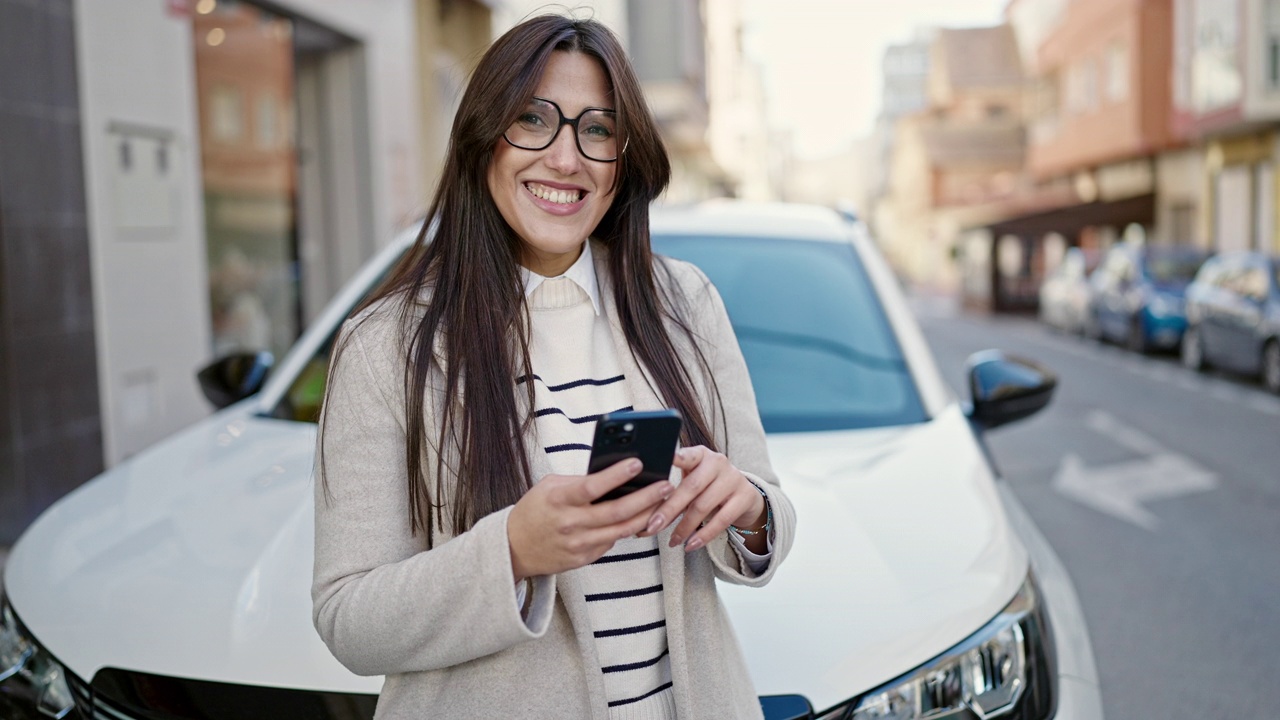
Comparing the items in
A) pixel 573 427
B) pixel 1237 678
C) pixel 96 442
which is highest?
pixel 573 427

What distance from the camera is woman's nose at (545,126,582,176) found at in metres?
1.56

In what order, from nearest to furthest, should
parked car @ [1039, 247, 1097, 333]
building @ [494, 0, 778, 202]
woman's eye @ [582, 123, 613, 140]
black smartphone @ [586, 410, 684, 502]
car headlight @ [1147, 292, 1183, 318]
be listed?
Result: black smartphone @ [586, 410, 684, 502]
woman's eye @ [582, 123, 613, 140]
car headlight @ [1147, 292, 1183, 318]
parked car @ [1039, 247, 1097, 333]
building @ [494, 0, 778, 202]

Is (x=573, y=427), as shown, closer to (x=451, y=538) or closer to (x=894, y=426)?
(x=451, y=538)

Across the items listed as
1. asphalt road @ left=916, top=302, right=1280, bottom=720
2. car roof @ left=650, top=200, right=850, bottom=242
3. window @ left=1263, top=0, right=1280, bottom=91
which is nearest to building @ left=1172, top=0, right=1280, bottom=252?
window @ left=1263, top=0, right=1280, bottom=91

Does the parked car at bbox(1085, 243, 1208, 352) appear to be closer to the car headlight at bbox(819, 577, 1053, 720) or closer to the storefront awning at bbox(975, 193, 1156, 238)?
the storefront awning at bbox(975, 193, 1156, 238)

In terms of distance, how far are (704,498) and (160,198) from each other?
6652 millimetres

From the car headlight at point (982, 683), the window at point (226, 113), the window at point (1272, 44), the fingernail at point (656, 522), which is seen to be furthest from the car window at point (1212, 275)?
the fingernail at point (656, 522)

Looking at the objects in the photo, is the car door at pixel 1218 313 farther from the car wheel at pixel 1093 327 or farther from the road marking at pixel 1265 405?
the car wheel at pixel 1093 327

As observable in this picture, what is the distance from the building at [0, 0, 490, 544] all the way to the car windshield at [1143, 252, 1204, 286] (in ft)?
38.2

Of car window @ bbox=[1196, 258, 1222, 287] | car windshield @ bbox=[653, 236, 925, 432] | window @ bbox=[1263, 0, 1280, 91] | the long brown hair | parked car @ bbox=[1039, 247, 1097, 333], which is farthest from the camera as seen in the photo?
window @ bbox=[1263, 0, 1280, 91]

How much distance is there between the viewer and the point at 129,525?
2539 mm

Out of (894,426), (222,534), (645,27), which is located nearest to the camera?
(222,534)

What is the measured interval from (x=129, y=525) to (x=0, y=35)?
14.1 feet

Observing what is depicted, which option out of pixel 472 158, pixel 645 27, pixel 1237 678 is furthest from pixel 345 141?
pixel 645 27
